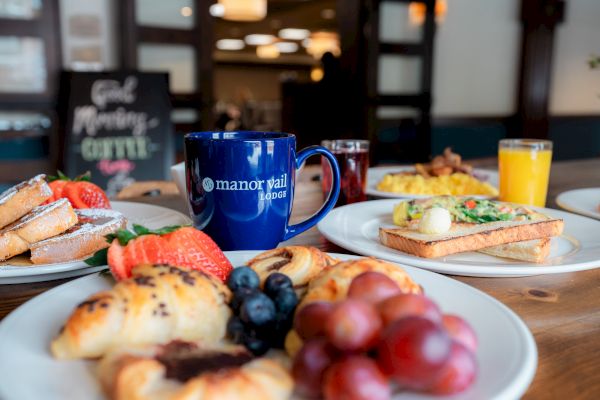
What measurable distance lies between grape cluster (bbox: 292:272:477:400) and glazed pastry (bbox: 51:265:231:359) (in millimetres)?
122

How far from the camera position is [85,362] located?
477mm

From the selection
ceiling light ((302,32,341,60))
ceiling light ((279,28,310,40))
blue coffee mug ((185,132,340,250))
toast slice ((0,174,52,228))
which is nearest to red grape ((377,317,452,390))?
blue coffee mug ((185,132,340,250))

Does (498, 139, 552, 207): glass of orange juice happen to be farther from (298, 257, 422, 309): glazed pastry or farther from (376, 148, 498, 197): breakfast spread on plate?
(298, 257, 422, 309): glazed pastry

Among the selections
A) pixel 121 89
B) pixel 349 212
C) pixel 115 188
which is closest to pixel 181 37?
pixel 121 89

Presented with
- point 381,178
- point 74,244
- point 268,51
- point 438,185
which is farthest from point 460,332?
point 268,51

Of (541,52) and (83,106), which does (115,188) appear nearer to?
(83,106)

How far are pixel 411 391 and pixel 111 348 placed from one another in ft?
0.85

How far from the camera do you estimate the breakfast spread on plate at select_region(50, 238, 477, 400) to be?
41 cm

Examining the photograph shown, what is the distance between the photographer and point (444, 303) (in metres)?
0.60

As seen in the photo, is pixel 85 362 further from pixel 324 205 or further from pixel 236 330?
pixel 324 205

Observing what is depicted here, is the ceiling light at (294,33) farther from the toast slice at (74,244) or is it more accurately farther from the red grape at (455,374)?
the red grape at (455,374)

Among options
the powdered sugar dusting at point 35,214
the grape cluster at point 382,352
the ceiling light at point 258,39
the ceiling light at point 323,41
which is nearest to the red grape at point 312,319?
the grape cluster at point 382,352

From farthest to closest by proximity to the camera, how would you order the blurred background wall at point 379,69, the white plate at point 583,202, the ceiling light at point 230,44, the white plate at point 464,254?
the ceiling light at point 230,44 → the blurred background wall at point 379,69 → the white plate at point 583,202 → the white plate at point 464,254

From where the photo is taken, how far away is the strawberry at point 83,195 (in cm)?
111
